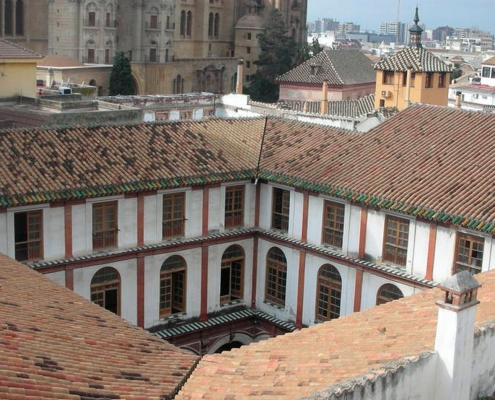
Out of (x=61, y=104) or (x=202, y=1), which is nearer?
(x=61, y=104)

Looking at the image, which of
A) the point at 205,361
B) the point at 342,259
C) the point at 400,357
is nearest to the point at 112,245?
the point at 342,259

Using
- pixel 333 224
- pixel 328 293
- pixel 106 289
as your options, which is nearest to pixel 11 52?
pixel 106 289

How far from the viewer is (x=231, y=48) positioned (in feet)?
326

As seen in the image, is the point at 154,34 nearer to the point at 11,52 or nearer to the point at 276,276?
the point at 11,52

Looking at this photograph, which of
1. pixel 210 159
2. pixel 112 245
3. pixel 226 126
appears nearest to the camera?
pixel 112 245

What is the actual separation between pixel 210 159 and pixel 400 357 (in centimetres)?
1605

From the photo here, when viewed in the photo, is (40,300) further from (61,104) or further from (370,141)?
(61,104)

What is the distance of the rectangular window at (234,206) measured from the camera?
90.5ft

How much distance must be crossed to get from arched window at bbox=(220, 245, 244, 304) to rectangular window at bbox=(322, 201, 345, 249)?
3.37 metres

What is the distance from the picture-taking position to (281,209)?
27750 mm

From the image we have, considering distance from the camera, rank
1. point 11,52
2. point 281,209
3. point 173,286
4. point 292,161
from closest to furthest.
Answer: point 173,286, point 292,161, point 281,209, point 11,52

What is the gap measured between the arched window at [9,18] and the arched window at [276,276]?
53632 mm

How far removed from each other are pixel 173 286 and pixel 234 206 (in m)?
3.35

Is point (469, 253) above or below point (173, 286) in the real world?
above
